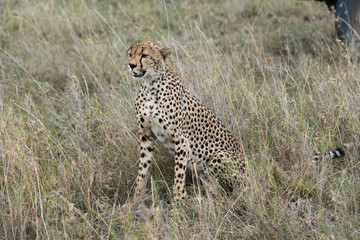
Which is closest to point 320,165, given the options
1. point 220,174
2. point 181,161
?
point 220,174

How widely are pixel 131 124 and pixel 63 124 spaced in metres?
0.65

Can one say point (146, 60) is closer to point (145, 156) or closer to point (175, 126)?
point (175, 126)

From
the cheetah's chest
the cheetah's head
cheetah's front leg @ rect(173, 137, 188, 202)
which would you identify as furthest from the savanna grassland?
the cheetah's head

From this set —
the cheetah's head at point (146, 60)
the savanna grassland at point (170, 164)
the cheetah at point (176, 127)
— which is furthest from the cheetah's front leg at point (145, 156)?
Result: the cheetah's head at point (146, 60)

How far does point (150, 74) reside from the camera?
2750mm

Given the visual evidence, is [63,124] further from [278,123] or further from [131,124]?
[278,123]

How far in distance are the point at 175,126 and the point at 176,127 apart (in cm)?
1

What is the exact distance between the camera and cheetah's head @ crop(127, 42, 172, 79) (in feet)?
8.71

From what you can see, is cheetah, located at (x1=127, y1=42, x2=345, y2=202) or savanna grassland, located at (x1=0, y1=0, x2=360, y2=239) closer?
savanna grassland, located at (x1=0, y1=0, x2=360, y2=239)

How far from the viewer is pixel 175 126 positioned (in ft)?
9.16

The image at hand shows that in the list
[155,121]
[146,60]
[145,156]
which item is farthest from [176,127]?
[146,60]

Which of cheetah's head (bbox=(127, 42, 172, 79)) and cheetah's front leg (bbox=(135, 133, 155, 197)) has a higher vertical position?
cheetah's head (bbox=(127, 42, 172, 79))

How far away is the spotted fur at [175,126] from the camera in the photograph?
273 cm

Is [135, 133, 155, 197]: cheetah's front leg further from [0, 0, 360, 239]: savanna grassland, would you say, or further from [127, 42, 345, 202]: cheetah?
[0, 0, 360, 239]: savanna grassland
